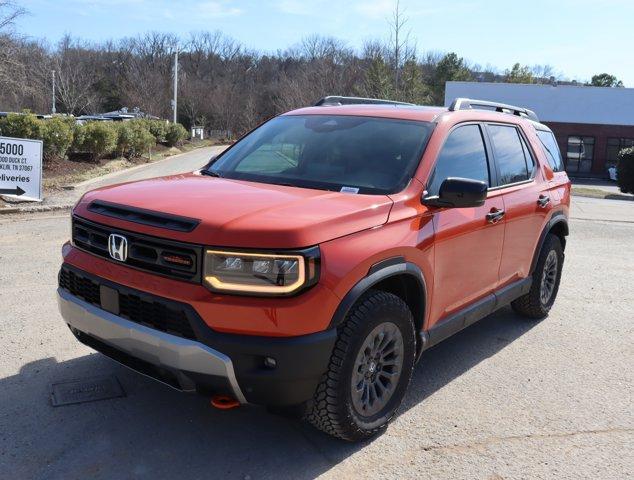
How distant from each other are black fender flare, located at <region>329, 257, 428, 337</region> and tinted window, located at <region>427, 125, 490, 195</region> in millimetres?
566

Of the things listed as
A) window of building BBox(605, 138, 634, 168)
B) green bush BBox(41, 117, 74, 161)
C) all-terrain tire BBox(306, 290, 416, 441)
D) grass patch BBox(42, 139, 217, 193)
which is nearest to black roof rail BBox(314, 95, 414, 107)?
all-terrain tire BBox(306, 290, 416, 441)

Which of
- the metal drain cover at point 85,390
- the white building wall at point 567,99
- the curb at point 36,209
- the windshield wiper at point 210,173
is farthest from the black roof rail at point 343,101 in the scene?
the white building wall at point 567,99

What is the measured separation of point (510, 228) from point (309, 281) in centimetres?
234

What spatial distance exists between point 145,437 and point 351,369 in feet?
4.05

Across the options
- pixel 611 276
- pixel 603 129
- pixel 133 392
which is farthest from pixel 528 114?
pixel 603 129

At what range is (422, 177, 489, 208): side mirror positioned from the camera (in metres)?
3.49

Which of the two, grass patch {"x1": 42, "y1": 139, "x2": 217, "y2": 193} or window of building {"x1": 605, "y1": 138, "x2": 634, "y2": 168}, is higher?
window of building {"x1": 605, "y1": 138, "x2": 634, "y2": 168}

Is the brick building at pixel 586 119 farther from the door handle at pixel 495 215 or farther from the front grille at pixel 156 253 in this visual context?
the front grille at pixel 156 253

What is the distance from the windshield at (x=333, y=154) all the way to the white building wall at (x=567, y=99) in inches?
1445

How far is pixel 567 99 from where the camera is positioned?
40250mm

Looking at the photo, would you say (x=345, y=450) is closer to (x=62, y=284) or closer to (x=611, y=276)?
(x=62, y=284)

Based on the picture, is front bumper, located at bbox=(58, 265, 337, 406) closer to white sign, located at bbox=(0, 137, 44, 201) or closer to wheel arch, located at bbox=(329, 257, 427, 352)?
wheel arch, located at bbox=(329, 257, 427, 352)

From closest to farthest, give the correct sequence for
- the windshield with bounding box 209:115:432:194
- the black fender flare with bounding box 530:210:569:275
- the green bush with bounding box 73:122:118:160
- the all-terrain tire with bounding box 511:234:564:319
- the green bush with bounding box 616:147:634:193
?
the windshield with bounding box 209:115:432:194 < the black fender flare with bounding box 530:210:569:275 < the all-terrain tire with bounding box 511:234:564:319 < the green bush with bounding box 73:122:118:160 < the green bush with bounding box 616:147:634:193

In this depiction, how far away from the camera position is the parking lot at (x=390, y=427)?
10.4 ft
